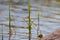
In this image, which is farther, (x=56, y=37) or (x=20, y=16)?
(x=20, y=16)

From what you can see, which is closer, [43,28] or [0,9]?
[43,28]

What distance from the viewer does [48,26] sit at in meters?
4.04

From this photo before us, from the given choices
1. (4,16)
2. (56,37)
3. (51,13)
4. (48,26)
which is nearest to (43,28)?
(48,26)

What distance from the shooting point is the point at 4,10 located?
17.1ft

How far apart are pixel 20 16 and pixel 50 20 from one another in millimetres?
578

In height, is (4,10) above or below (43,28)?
above

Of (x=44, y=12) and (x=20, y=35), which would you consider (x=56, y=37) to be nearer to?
(x=20, y=35)

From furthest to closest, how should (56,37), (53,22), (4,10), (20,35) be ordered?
(4,10) < (53,22) < (20,35) < (56,37)

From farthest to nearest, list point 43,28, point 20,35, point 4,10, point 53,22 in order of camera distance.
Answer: point 4,10 < point 53,22 < point 43,28 < point 20,35

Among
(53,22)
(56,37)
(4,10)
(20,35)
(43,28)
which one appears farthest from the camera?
(4,10)

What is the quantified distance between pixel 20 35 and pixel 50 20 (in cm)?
141

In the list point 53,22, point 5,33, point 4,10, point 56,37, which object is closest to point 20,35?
point 5,33

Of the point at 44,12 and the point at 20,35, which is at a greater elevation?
the point at 44,12

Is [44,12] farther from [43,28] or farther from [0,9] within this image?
[43,28]
